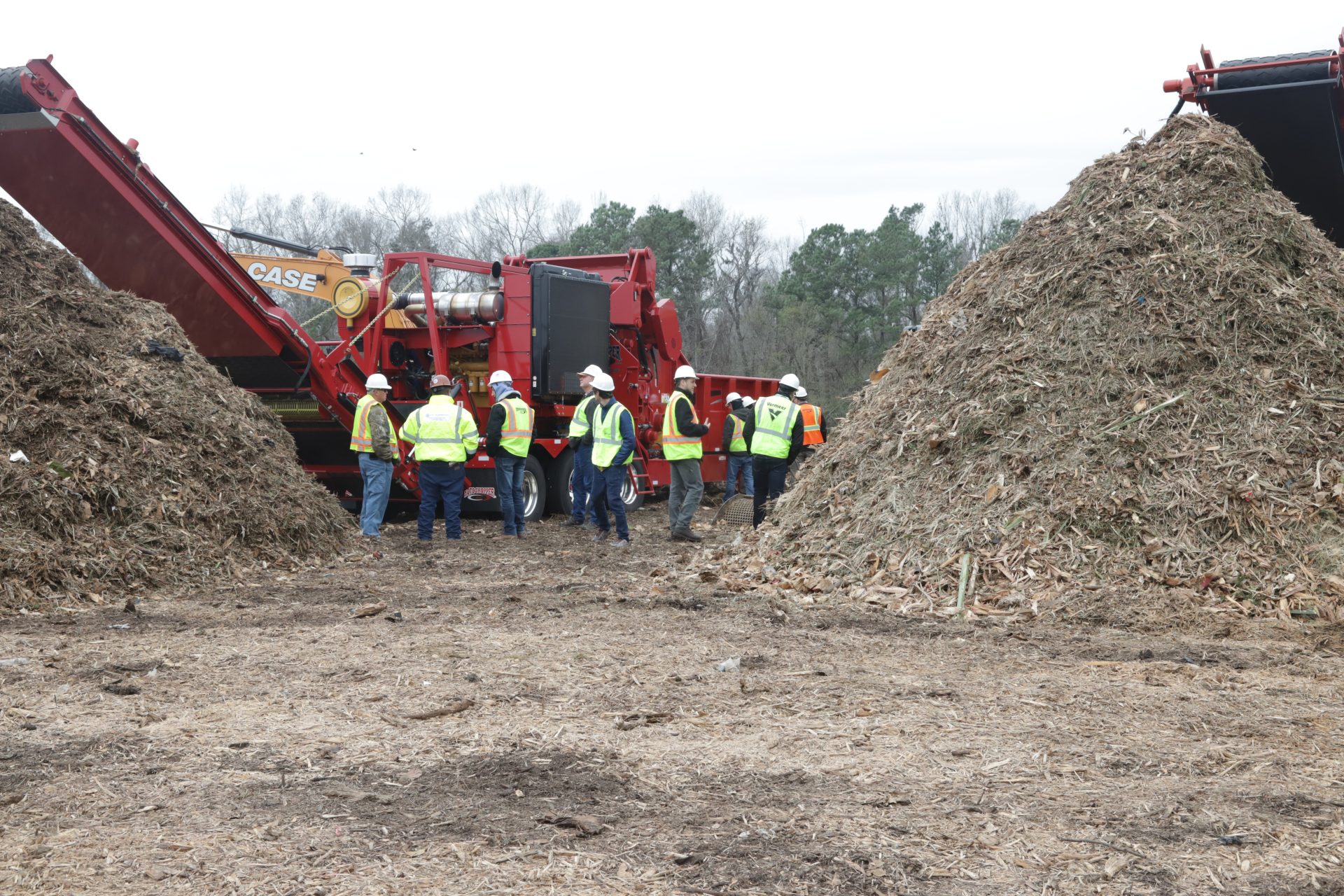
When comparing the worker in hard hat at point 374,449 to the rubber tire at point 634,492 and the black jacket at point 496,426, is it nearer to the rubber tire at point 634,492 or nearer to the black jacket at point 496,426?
the black jacket at point 496,426

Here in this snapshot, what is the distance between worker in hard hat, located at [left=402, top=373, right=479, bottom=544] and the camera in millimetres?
11164

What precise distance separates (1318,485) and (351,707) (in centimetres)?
575

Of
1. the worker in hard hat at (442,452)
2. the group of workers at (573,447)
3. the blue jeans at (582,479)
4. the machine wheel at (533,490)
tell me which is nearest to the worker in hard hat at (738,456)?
the group of workers at (573,447)

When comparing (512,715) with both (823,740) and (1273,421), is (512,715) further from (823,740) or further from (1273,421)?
(1273,421)

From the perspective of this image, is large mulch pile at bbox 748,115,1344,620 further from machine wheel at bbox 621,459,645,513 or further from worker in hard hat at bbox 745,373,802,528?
machine wheel at bbox 621,459,645,513

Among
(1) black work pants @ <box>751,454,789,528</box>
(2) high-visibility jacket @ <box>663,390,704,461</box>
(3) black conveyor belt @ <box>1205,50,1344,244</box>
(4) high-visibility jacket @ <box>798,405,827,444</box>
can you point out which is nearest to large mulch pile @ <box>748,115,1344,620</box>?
(3) black conveyor belt @ <box>1205,50,1344,244</box>

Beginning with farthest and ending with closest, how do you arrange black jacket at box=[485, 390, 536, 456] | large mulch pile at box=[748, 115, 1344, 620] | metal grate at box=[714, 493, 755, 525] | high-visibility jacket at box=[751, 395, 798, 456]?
1. metal grate at box=[714, 493, 755, 525]
2. black jacket at box=[485, 390, 536, 456]
3. high-visibility jacket at box=[751, 395, 798, 456]
4. large mulch pile at box=[748, 115, 1344, 620]

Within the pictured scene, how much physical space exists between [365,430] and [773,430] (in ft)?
12.2

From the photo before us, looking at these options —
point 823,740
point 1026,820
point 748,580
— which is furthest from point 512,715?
point 748,580

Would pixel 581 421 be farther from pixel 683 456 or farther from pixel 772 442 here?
pixel 772 442

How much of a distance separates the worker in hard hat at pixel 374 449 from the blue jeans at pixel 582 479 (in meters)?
2.08

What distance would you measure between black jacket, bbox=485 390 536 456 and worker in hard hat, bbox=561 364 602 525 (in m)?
0.85

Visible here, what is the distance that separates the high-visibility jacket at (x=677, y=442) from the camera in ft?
38.4

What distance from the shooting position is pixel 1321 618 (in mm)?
6625
